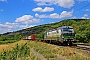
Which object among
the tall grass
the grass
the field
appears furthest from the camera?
the tall grass

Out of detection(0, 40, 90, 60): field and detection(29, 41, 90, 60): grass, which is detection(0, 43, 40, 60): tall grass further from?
detection(29, 41, 90, 60): grass

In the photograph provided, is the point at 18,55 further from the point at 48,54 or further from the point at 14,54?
the point at 48,54

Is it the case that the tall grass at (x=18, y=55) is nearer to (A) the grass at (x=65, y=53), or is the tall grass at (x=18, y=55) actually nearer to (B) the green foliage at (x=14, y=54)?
(B) the green foliage at (x=14, y=54)

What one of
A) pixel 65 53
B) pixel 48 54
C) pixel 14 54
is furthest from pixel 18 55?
pixel 65 53

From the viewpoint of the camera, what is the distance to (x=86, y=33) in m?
47.3

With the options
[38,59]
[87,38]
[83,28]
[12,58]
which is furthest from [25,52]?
[83,28]

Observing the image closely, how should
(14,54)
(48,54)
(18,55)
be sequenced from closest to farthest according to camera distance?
(48,54) → (14,54) → (18,55)

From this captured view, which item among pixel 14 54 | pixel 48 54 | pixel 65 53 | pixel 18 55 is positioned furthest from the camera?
pixel 18 55

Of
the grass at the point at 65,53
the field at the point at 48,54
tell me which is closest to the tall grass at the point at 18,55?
the field at the point at 48,54

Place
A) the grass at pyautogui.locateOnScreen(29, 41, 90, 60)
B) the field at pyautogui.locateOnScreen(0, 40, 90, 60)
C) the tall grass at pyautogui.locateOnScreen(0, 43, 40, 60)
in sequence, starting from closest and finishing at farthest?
the grass at pyautogui.locateOnScreen(29, 41, 90, 60)
the field at pyautogui.locateOnScreen(0, 40, 90, 60)
the tall grass at pyautogui.locateOnScreen(0, 43, 40, 60)

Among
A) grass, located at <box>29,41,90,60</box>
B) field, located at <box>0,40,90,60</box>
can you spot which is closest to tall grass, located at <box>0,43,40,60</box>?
field, located at <box>0,40,90,60</box>

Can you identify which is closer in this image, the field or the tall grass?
the field

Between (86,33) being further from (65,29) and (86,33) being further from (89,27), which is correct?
(65,29)

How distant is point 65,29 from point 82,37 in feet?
54.6
